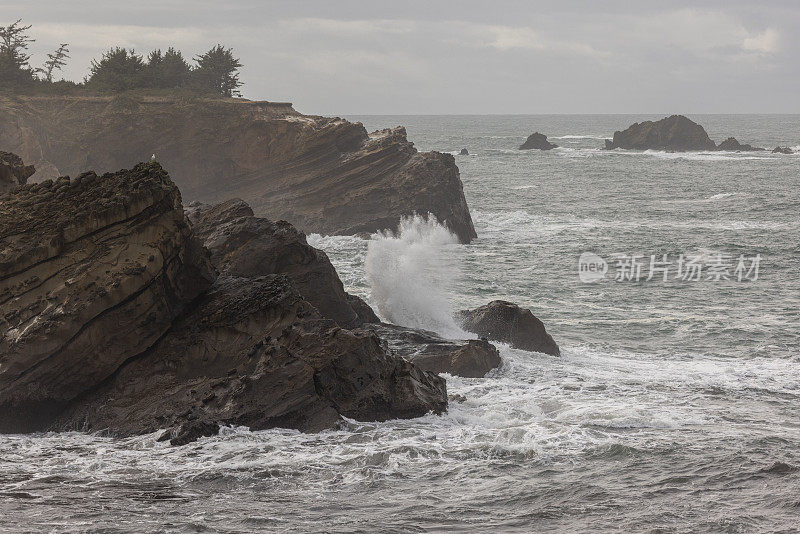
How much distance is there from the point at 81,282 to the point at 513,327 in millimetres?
12220

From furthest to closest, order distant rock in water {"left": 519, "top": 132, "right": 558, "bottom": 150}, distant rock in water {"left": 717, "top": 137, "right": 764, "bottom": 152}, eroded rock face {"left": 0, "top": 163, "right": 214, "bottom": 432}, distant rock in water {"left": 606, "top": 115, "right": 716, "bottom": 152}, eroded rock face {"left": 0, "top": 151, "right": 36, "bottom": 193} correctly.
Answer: distant rock in water {"left": 519, "top": 132, "right": 558, "bottom": 150}, distant rock in water {"left": 606, "top": 115, "right": 716, "bottom": 152}, distant rock in water {"left": 717, "top": 137, "right": 764, "bottom": 152}, eroded rock face {"left": 0, "top": 151, "right": 36, "bottom": 193}, eroded rock face {"left": 0, "top": 163, "right": 214, "bottom": 432}

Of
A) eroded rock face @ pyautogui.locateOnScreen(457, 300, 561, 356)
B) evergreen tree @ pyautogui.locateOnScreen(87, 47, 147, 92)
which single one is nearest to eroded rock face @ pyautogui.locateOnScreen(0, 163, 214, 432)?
eroded rock face @ pyautogui.locateOnScreen(457, 300, 561, 356)

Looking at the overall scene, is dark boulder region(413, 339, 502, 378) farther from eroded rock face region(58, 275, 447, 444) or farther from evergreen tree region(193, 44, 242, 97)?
evergreen tree region(193, 44, 242, 97)

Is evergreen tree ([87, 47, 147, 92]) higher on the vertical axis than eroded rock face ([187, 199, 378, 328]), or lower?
higher

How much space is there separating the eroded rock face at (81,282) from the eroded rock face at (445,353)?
19.5 feet

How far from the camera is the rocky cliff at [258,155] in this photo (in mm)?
47281

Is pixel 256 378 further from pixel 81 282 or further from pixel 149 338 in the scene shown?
pixel 81 282

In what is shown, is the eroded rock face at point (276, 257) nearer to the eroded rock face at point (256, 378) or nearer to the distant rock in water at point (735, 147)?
the eroded rock face at point (256, 378)

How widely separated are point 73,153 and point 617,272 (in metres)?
34.2

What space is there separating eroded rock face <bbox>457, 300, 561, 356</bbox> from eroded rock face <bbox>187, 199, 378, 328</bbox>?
14.4 ft

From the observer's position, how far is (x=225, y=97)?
57.3m

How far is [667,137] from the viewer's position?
118688 mm

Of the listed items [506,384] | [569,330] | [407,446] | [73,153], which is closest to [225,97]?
[73,153]

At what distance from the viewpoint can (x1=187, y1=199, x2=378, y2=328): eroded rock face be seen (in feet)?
66.5
